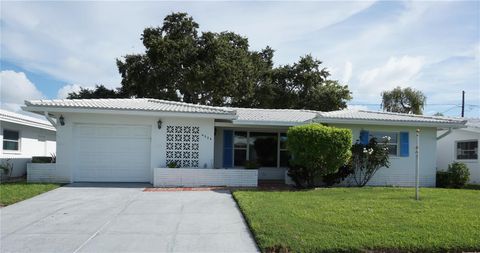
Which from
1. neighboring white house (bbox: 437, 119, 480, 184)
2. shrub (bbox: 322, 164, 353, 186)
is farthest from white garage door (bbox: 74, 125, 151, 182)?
neighboring white house (bbox: 437, 119, 480, 184)

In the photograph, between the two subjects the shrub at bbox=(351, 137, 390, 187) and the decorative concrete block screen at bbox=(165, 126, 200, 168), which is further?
the shrub at bbox=(351, 137, 390, 187)

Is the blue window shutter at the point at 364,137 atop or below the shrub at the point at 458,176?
atop

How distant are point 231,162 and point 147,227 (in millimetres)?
10236

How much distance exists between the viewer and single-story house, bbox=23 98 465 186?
586 inches

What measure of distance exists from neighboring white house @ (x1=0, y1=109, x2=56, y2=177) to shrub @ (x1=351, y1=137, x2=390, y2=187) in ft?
44.8

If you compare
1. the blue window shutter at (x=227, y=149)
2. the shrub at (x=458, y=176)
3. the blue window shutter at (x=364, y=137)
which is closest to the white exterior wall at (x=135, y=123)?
the blue window shutter at (x=227, y=149)

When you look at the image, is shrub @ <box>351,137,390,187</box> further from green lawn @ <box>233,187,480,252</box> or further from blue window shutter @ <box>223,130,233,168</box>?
blue window shutter @ <box>223,130,233,168</box>

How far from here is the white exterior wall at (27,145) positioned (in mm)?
17692

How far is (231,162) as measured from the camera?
1867cm

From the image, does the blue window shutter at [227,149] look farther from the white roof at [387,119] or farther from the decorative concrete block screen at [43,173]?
the decorative concrete block screen at [43,173]

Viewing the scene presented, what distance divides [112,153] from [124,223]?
279 inches

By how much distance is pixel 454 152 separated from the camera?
20.6 meters

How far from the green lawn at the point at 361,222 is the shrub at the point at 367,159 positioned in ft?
11.0

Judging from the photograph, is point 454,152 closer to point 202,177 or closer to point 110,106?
point 202,177
